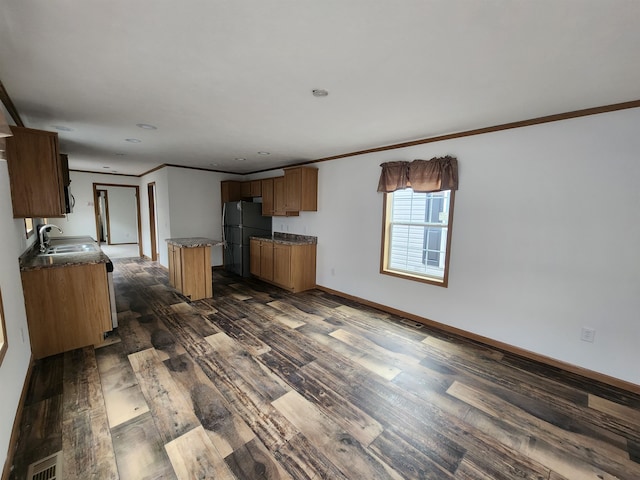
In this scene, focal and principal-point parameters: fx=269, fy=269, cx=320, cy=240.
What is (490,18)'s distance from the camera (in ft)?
4.21

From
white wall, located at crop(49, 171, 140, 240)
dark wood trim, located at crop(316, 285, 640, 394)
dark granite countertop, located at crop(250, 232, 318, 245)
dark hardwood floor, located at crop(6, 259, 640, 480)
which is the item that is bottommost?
dark hardwood floor, located at crop(6, 259, 640, 480)

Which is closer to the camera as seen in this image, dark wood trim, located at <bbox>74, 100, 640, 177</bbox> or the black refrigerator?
dark wood trim, located at <bbox>74, 100, 640, 177</bbox>

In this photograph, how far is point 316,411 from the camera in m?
1.99

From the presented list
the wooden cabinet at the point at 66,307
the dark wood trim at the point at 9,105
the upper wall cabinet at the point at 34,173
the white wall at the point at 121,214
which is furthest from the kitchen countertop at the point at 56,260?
the white wall at the point at 121,214

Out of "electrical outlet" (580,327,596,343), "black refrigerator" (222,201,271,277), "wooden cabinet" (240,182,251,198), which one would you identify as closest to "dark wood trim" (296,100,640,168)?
"electrical outlet" (580,327,596,343)

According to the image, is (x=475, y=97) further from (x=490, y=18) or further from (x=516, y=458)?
(x=516, y=458)

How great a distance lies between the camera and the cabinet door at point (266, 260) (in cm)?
527

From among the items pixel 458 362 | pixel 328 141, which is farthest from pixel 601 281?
pixel 328 141

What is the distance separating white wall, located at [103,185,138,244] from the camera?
10.2 meters

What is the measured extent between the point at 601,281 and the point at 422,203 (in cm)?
189

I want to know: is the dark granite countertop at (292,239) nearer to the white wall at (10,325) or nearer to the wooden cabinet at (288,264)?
the wooden cabinet at (288,264)

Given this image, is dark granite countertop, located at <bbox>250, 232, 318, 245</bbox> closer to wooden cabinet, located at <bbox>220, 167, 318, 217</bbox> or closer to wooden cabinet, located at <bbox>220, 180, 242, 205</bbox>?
wooden cabinet, located at <bbox>220, 167, 318, 217</bbox>

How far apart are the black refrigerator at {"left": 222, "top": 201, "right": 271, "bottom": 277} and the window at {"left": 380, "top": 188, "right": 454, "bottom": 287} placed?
10.2 feet

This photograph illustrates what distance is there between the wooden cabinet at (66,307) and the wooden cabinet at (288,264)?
2612 mm
